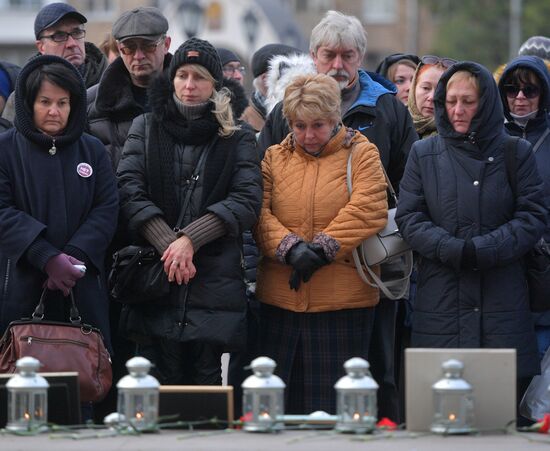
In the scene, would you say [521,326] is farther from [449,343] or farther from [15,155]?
[15,155]

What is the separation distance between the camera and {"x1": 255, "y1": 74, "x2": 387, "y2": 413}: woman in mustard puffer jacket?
8.52 m

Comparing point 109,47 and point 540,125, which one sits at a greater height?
point 109,47

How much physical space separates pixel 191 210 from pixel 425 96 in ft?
6.17

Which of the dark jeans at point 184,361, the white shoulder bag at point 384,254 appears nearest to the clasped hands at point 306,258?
the white shoulder bag at point 384,254

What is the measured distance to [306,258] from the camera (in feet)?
27.5

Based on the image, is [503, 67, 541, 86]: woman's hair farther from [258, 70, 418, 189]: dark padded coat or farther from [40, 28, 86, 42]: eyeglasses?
Answer: [40, 28, 86, 42]: eyeglasses

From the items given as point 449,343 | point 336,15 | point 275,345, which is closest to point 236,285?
point 275,345

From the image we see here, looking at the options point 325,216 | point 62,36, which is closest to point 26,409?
point 325,216

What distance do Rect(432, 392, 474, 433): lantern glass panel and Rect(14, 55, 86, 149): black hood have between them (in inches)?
104

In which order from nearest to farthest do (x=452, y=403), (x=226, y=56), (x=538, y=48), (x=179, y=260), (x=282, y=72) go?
(x=452, y=403)
(x=179, y=260)
(x=282, y=72)
(x=538, y=48)
(x=226, y=56)

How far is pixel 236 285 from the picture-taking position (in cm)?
853

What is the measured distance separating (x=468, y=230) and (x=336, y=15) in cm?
161

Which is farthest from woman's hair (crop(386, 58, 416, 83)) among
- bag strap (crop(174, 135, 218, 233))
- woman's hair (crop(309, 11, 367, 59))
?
bag strap (crop(174, 135, 218, 233))

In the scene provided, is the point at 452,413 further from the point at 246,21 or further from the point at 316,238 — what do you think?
the point at 246,21
